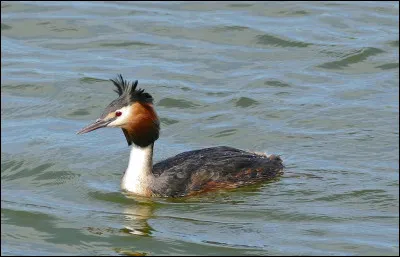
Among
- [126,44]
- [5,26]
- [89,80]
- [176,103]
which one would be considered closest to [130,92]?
[176,103]

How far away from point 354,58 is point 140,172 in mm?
6591

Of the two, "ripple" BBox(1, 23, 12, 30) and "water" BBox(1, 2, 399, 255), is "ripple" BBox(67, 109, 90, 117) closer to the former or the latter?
"water" BBox(1, 2, 399, 255)

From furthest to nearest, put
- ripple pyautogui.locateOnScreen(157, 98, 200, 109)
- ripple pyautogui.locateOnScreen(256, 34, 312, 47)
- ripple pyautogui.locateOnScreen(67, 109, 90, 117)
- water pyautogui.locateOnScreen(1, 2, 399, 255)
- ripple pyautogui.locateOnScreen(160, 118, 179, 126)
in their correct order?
ripple pyautogui.locateOnScreen(256, 34, 312, 47)
ripple pyautogui.locateOnScreen(157, 98, 200, 109)
ripple pyautogui.locateOnScreen(67, 109, 90, 117)
ripple pyautogui.locateOnScreen(160, 118, 179, 126)
water pyautogui.locateOnScreen(1, 2, 399, 255)

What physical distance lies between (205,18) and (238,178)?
26.7 ft

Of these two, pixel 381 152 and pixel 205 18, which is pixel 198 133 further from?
pixel 205 18

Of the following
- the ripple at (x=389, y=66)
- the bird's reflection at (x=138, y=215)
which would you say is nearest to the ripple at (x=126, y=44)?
the ripple at (x=389, y=66)

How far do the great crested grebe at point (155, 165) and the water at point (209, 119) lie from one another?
6.9 inches

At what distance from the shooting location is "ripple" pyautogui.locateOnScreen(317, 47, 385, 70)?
18516 mm

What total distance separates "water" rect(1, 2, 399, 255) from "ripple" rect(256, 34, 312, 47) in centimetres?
3

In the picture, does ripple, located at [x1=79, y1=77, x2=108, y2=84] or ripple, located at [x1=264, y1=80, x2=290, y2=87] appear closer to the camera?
ripple, located at [x1=264, y1=80, x2=290, y2=87]

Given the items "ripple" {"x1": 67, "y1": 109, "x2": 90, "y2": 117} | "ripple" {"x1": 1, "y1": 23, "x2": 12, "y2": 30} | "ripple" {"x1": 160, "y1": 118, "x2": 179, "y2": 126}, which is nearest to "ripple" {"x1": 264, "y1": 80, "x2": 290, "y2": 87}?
"ripple" {"x1": 160, "y1": 118, "x2": 179, "y2": 126}

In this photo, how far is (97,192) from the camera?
528 inches

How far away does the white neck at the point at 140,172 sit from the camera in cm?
1325

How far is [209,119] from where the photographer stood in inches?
623
